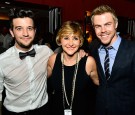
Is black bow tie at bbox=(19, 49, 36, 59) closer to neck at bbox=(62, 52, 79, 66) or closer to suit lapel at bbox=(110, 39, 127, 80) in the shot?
neck at bbox=(62, 52, 79, 66)

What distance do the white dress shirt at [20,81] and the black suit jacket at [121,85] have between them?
24.7 inches

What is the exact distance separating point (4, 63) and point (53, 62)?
0.59 m

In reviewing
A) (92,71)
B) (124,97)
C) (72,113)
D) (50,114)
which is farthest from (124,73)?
(50,114)

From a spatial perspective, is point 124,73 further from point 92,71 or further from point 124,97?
point 92,71

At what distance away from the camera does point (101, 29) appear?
212 centimetres

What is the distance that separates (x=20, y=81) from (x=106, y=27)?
0.95 meters

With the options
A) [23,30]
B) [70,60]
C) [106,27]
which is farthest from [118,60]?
[23,30]

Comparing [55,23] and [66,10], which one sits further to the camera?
[66,10]

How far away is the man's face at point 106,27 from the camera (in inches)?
83.0

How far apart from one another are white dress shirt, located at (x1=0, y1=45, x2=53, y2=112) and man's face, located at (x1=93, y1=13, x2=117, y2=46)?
67cm

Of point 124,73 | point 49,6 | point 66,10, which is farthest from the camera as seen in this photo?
point 66,10

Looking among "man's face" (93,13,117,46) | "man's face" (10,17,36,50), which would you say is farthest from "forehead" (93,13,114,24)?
"man's face" (10,17,36,50)

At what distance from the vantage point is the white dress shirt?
2.06m

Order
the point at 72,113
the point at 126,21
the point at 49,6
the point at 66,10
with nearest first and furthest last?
the point at 72,113 → the point at 49,6 → the point at 66,10 → the point at 126,21
